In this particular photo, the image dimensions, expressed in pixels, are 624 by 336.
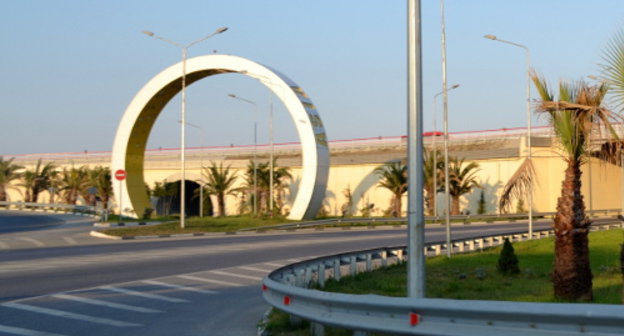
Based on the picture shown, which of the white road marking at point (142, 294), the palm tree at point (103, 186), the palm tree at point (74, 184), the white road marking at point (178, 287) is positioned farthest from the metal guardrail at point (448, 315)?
the palm tree at point (74, 184)

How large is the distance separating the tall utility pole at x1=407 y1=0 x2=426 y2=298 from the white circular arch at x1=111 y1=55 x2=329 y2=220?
3505 cm

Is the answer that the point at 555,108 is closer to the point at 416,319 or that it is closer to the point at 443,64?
the point at 416,319

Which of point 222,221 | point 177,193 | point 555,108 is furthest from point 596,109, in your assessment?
point 177,193

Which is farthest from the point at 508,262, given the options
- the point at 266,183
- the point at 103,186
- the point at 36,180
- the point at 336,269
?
the point at 36,180

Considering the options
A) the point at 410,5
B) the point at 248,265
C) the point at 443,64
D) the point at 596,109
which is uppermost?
the point at 443,64

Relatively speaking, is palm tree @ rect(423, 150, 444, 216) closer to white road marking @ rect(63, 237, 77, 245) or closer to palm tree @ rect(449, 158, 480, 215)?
palm tree @ rect(449, 158, 480, 215)

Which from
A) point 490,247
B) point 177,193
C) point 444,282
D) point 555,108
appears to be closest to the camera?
point 555,108

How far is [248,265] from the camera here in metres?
23.4

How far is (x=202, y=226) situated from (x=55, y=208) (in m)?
27.3

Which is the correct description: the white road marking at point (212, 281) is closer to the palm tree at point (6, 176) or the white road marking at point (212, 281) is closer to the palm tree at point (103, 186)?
the palm tree at point (103, 186)

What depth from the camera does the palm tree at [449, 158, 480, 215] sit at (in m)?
57.4

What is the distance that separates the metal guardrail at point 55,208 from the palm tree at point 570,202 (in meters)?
47.5

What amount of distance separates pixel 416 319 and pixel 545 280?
1153 centimetres

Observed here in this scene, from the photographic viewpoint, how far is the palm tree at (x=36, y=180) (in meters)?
75.0
